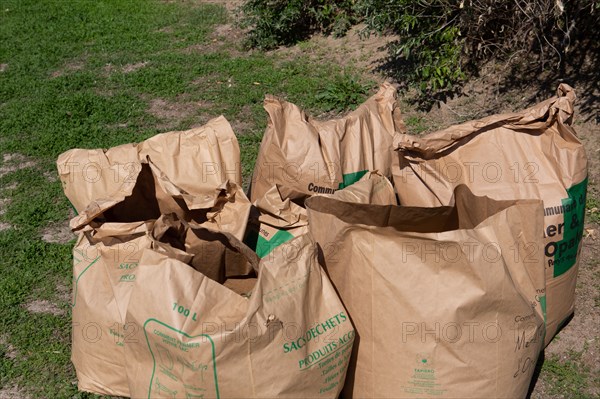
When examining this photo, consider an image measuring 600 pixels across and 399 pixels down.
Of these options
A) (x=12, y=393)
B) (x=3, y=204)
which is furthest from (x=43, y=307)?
(x=3, y=204)

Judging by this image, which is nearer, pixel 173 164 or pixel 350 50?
pixel 173 164

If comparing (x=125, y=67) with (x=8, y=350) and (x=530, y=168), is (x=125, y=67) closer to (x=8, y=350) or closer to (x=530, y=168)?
(x=8, y=350)

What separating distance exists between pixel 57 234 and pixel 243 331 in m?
2.27

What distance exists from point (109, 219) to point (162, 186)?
0.29 metres

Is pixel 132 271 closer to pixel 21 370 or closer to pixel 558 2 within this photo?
pixel 21 370

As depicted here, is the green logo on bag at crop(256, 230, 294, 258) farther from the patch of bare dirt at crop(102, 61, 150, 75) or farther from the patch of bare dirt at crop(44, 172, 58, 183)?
A: the patch of bare dirt at crop(102, 61, 150, 75)

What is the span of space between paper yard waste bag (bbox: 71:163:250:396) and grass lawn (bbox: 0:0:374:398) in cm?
25

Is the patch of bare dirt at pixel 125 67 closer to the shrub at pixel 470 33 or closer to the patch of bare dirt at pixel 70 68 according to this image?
the patch of bare dirt at pixel 70 68

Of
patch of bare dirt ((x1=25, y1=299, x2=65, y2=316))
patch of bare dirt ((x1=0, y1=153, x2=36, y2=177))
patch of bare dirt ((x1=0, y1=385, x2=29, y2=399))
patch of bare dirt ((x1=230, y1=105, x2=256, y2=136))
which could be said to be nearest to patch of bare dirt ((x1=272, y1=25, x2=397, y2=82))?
patch of bare dirt ((x1=230, y1=105, x2=256, y2=136))

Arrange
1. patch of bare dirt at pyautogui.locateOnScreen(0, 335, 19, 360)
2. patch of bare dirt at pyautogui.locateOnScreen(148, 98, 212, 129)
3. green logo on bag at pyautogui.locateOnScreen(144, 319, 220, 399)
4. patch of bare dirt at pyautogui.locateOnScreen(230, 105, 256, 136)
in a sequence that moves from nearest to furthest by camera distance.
A: green logo on bag at pyautogui.locateOnScreen(144, 319, 220, 399), patch of bare dirt at pyautogui.locateOnScreen(0, 335, 19, 360), patch of bare dirt at pyautogui.locateOnScreen(230, 105, 256, 136), patch of bare dirt at pyautogui.locateOnScreen(148, 98, 212, 129)

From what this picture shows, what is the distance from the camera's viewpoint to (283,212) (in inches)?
124

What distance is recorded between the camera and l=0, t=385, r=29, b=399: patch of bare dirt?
313cm

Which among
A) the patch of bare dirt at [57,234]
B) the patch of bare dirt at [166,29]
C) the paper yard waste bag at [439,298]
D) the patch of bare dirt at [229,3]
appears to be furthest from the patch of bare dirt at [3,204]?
the patch of bare dirt at [229,3]

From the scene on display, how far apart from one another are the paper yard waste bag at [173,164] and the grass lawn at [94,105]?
651mm
